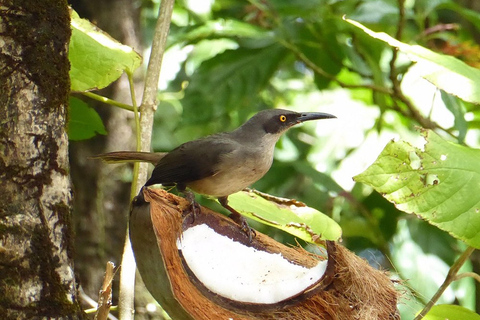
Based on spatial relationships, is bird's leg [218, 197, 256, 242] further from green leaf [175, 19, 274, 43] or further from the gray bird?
green leaf [175, 19, 274, 43]

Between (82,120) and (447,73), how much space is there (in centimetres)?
161

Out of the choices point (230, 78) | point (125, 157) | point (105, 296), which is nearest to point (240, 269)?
point (125, 157)

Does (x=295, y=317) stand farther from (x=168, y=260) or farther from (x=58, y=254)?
(x=58, y=254)

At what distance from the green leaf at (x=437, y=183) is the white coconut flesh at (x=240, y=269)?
421mm

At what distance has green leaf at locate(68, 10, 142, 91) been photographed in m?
2.66

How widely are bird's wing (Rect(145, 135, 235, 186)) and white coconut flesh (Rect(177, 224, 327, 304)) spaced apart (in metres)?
0.40

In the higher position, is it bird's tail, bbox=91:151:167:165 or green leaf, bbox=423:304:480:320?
bird's tail, bbox=91:151:167:165

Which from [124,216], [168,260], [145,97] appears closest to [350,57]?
[124,216]

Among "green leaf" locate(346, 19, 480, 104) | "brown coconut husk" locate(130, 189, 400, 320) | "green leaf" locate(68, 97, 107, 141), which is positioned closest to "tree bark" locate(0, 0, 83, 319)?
"brown coconut husk" locate(130, 189, 400, 320)

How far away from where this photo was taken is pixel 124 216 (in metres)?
4.39

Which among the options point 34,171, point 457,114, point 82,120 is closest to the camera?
point 34,171

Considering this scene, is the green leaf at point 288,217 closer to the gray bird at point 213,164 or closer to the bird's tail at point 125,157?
the gray bird at point 213,164

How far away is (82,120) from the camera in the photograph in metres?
2.99

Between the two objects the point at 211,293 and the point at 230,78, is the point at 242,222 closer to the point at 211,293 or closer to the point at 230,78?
the point at 211,293
